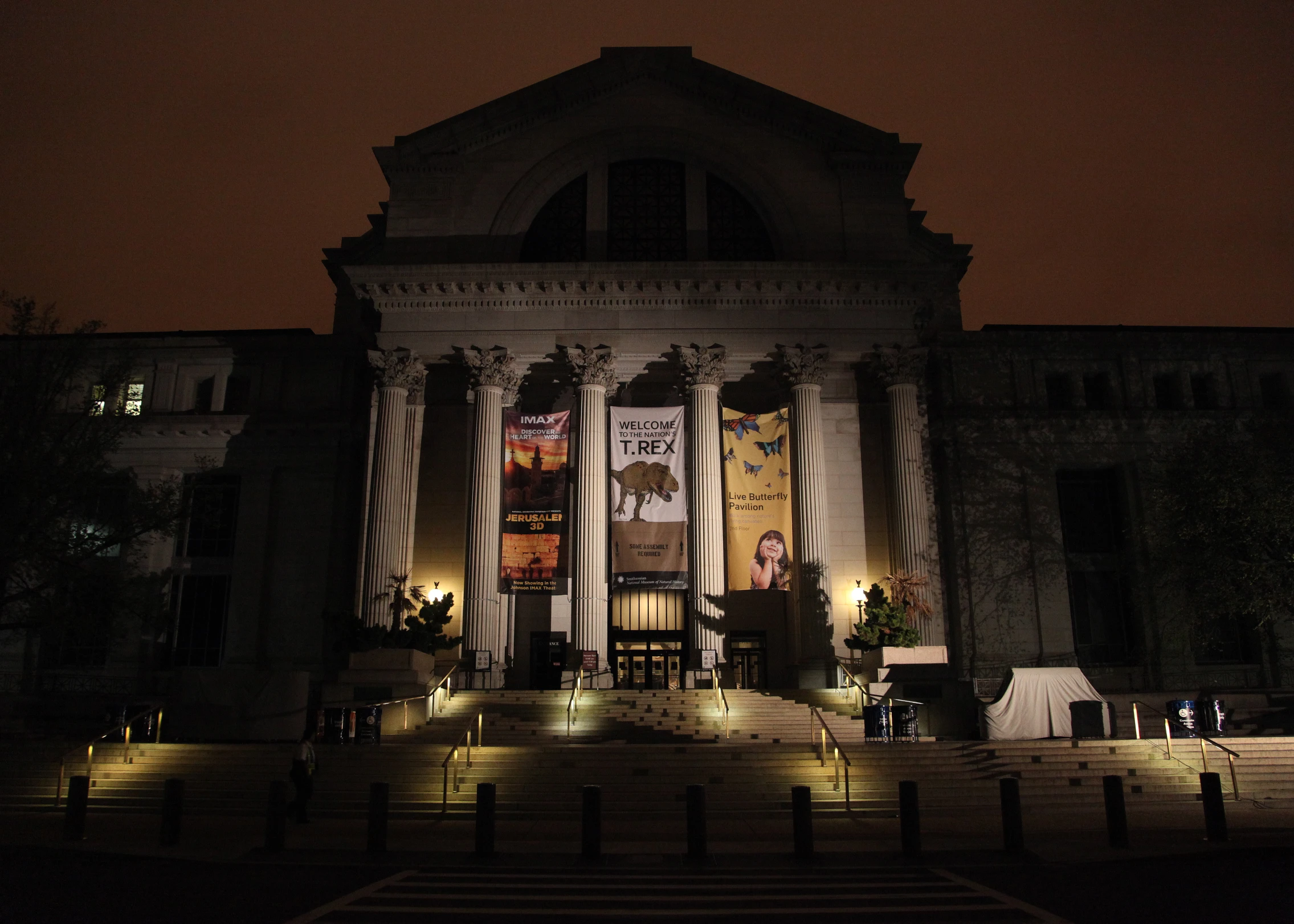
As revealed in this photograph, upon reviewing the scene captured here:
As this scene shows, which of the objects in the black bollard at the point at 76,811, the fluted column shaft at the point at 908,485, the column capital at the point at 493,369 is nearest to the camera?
the black bollard at the point at 76,811

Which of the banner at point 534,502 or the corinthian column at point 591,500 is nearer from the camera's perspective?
the banner at point 534,502

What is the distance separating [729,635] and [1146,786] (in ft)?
55.1

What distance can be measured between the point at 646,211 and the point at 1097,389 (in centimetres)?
1906

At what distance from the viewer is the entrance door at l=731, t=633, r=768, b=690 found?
115ft

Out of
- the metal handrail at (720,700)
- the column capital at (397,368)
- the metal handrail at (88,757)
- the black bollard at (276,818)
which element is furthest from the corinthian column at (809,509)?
the black bollard at (276,818)

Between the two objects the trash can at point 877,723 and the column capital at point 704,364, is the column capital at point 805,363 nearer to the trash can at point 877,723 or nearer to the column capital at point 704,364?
the column capital at point 704,364

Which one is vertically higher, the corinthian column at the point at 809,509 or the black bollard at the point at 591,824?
the corinthian column at the point at 809,509

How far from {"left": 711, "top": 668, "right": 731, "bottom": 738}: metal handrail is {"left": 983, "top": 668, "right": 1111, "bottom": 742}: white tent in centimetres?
632

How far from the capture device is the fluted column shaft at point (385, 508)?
3225cm

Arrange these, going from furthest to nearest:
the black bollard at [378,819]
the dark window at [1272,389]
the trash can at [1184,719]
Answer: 1. the dark window at [1272,389]
2. the trash can at [1184,719]
3. the black bollard at [378,819]

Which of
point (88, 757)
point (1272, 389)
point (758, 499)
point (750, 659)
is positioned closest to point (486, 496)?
point (758, 499)

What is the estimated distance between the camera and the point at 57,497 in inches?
1054

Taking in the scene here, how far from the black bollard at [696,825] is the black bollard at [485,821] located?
277 centimetres

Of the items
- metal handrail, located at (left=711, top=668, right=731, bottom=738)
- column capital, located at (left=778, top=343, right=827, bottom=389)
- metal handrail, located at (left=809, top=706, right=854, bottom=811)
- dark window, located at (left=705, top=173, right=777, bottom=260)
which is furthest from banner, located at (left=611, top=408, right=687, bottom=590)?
metal handrail, located at (left=809, top=706, right=854, bottom=811)
